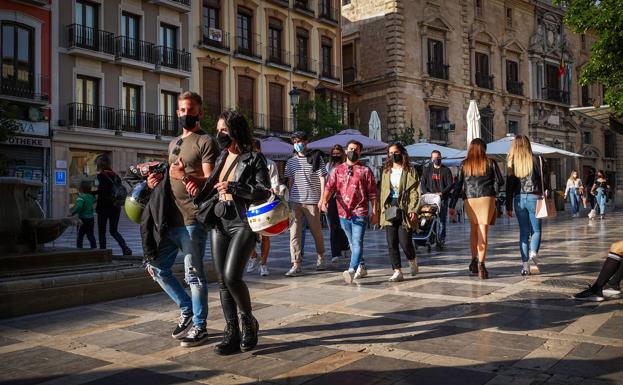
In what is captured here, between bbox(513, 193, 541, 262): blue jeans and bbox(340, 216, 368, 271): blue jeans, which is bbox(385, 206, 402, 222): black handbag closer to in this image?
bbox(340, 216, 368, 271): blue jeans

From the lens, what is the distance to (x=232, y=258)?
13.3 ft

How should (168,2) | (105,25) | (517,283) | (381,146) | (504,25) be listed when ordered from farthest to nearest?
(504,25) < (168,2) < (105,25) < (381,146) < (517,283)

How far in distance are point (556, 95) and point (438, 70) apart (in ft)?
41.2

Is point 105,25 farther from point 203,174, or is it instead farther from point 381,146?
point 203,174

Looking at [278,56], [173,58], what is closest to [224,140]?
[173,58]

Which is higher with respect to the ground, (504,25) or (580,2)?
(504,25)

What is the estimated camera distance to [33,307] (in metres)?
5.51

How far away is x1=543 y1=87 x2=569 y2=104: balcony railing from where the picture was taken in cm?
4094

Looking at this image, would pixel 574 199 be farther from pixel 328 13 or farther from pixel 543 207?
pixel 328 13

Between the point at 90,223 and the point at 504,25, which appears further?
the point at 504,25

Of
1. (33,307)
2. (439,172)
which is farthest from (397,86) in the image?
(33,307)

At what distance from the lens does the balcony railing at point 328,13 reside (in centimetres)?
3216

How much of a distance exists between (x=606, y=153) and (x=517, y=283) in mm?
44813

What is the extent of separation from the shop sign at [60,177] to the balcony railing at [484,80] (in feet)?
80.6
